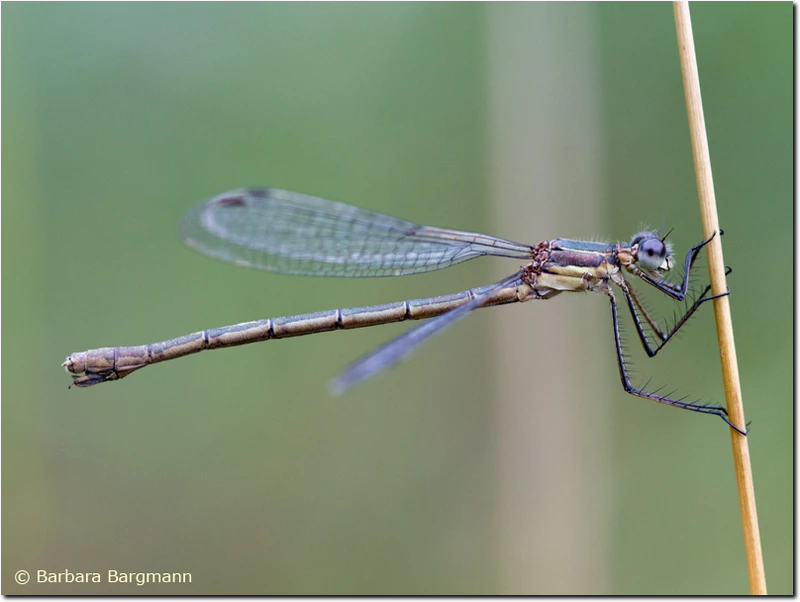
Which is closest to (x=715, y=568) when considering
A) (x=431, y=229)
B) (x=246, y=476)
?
(x=431, y=229)

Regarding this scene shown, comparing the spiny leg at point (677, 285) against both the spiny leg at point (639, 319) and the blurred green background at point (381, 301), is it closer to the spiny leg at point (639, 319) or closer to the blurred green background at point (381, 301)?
the spiny leg at point (639, 319)

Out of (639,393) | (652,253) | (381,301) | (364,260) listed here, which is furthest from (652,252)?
(381,301)

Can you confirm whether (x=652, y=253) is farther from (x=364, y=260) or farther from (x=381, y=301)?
(x=381, y=301)

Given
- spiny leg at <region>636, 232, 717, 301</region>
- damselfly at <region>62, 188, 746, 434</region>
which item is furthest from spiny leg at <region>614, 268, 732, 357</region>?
spiny leg at <region>636, 232, 717, 301</region>

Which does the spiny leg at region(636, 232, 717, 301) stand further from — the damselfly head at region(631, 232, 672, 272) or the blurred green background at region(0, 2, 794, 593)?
the blurred green background at region(0, 2, 794, 593)

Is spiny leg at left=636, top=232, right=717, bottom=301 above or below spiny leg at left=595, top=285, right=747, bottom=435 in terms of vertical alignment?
above

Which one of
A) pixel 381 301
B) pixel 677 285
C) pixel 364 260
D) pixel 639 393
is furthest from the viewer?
pixel 381 301

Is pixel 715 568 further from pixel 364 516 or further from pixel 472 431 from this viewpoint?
pixel 364 516

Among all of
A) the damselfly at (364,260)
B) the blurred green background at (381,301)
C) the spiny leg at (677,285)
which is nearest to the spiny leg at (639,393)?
the damselfly at (364,260)
